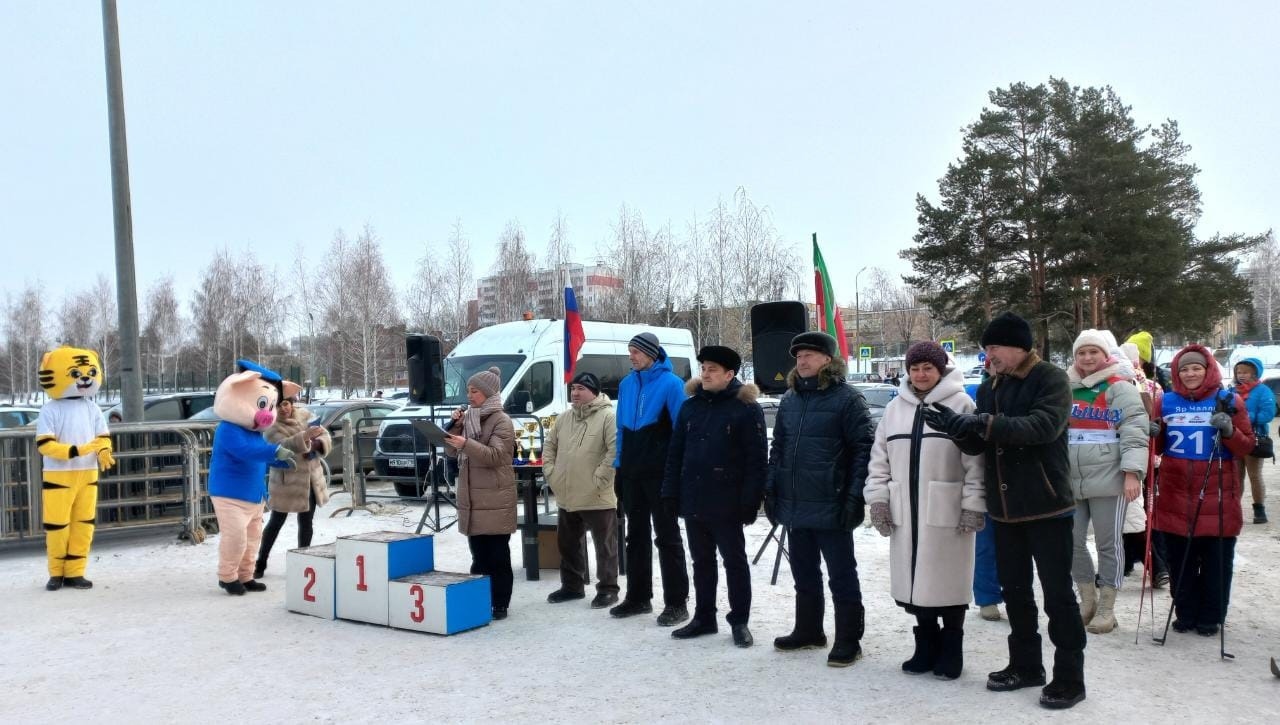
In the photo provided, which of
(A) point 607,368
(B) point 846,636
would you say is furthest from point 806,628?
(A) point 607,368

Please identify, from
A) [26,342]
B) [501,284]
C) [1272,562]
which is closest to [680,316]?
[501,284]

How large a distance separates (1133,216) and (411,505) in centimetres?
3063

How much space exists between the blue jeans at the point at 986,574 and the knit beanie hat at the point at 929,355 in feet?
5.88

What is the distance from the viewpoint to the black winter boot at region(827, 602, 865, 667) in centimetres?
521

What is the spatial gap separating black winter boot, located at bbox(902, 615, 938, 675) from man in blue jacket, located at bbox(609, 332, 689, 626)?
174 cm

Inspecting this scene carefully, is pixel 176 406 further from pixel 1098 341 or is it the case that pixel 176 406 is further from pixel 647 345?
pixel 1098 341

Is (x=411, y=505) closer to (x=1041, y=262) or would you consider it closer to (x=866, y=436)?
(x=866, y=436)

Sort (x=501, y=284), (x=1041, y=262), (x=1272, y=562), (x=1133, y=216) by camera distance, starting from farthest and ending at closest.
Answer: (x=501, y=284)
(x=1041, y=262)
(x=1133, y=216)
(x=1272, y=562)

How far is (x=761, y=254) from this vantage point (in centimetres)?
4028

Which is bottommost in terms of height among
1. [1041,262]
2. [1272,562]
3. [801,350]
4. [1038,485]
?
[1272,562]

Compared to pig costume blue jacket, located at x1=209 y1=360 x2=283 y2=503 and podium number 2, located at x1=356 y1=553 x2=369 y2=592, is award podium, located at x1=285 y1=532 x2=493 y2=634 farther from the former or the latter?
pig costume blue jacket, located at x1=209 y1=360 x2=283 y2=503

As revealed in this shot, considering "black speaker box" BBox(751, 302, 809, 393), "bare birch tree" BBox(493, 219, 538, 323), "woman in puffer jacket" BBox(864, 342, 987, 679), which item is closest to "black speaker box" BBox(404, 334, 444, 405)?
"black speaker box" BBox(751, 302, 809, 393)

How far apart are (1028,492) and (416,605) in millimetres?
3898

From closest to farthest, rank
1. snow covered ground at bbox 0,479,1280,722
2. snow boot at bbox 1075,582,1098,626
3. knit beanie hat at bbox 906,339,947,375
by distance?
1. snow covered ground at bbox 0,479,1280,722
2. knit beanie hat at bbox 906,339,947,375
3. snow boot at bbox 1075,582,1098,626
